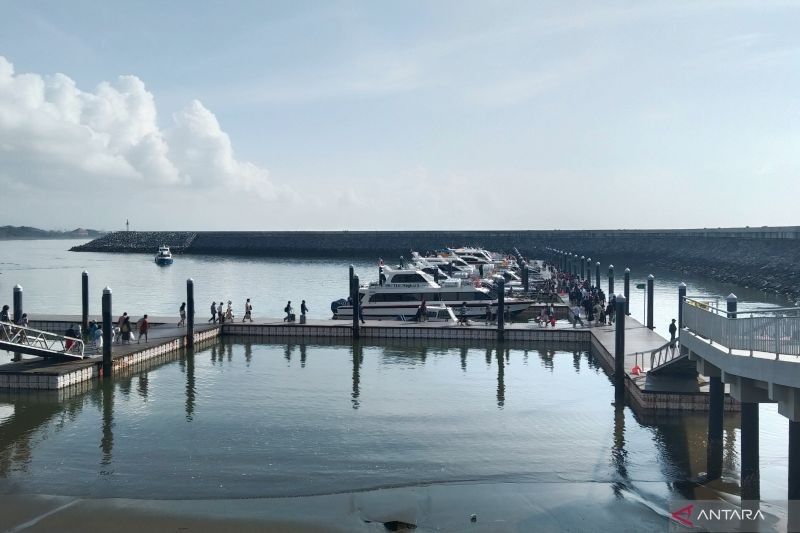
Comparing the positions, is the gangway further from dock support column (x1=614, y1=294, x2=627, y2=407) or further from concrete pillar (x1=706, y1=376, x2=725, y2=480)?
concrete pillar (x1=706, y1=376, x2=725, y2=480)

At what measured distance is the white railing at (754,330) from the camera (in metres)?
11.8

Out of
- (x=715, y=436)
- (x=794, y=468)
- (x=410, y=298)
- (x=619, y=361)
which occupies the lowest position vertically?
(x=715, y=436)

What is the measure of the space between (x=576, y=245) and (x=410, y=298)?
96.2 meters

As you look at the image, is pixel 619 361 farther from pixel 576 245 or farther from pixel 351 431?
pixel 576 245

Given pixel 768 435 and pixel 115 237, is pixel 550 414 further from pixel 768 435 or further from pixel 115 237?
pixel 115 237

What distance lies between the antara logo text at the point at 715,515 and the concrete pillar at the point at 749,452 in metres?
0.31

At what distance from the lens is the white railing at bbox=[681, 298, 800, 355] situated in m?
11.8

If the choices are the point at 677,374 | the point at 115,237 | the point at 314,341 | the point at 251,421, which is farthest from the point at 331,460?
the point at 115,237

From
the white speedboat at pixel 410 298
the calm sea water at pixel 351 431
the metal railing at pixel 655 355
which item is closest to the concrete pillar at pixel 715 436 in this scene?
the calm sea water at pixel 351 431

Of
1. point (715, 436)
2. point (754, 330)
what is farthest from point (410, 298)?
point (754, 330)

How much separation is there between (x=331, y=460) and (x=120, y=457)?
5.42 meters

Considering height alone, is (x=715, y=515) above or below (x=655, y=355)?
below

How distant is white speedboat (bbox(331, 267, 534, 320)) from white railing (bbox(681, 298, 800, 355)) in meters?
26.3

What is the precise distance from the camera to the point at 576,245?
132 meters
